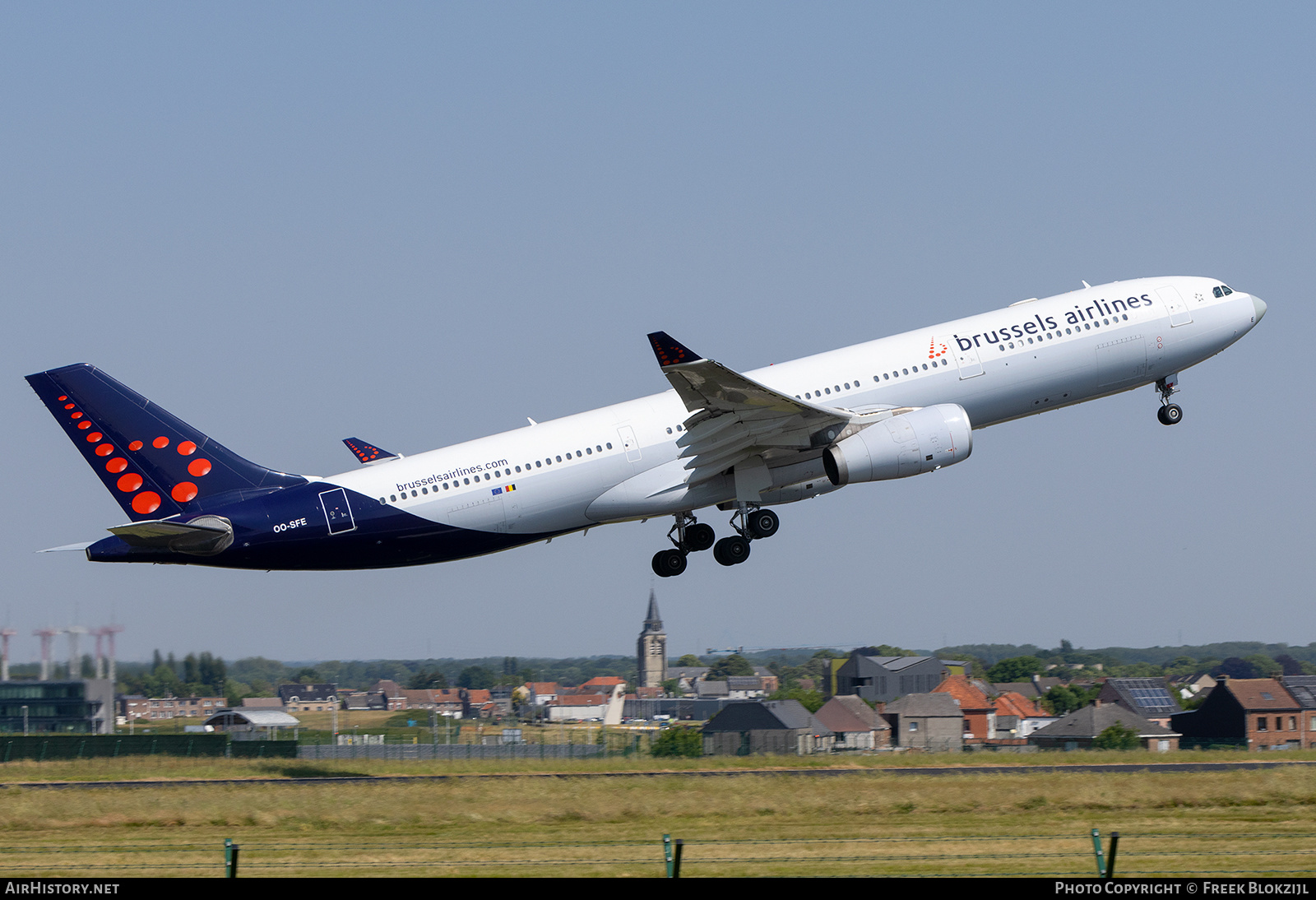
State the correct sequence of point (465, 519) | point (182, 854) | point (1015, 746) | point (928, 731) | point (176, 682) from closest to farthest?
point (182, 854), point (465, 519), point (1015, 746), point (928, 731), point (176, 682)

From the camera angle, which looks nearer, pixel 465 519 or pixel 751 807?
pixel 751 807

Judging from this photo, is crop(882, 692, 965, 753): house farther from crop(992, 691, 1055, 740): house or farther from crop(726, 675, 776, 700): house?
crop(726, 675, 776, 700): house

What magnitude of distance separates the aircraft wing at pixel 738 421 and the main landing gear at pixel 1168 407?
1330 cm

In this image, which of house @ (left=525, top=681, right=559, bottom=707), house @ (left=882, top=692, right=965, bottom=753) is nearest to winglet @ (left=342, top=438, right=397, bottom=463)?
house @ (left=882, top=692, right=965, bottom=753)

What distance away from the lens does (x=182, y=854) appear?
2883cm

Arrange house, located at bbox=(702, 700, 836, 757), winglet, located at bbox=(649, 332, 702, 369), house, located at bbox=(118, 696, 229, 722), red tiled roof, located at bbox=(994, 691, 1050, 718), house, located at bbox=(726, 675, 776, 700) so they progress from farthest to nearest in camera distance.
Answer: house, located at bbox=(726, 675, 776, 700), red tiled roof, located at bbox=(994, 691, 1050, 718), house, located at bbox=(118, 696, 229, 722), house, located at bbox=(702, 700, 836, 757), winglet, located at bbox=(649, 332, 702, 369)

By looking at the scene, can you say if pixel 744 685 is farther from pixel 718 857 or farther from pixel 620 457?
pixel 718 857

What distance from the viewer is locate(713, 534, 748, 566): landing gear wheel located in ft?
140

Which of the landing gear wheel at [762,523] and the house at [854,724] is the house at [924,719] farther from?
the landing gear wheel at [762,523]

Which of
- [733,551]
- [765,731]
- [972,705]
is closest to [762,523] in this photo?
[733,551]

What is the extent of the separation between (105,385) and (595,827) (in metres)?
19.4

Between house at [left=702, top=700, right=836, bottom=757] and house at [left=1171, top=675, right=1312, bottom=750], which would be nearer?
house at [left=702, top=700, right=836, bottom=757]
